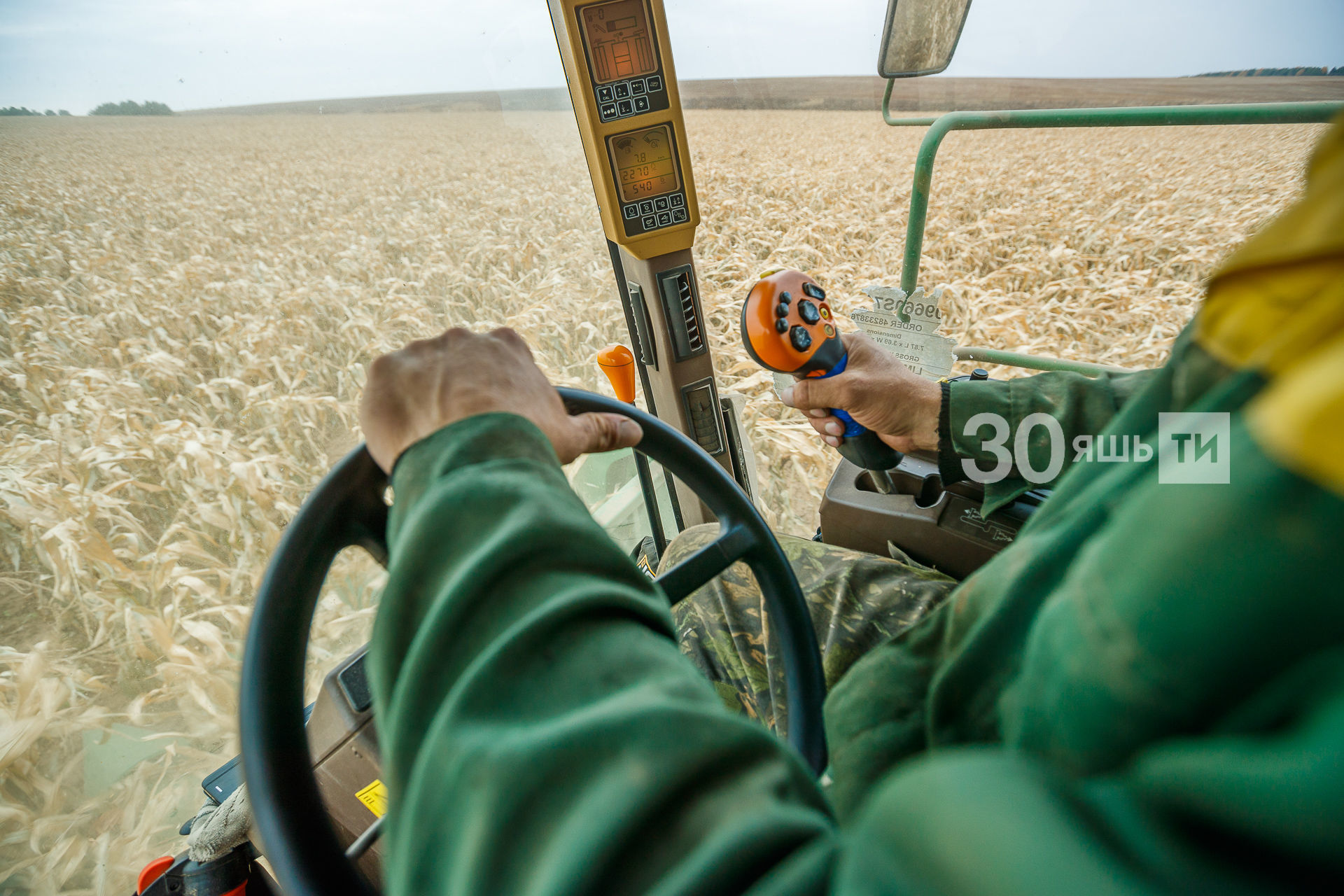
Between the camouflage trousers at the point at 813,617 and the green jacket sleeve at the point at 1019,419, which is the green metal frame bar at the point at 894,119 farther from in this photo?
the camouflage trousers at the point at 813,617

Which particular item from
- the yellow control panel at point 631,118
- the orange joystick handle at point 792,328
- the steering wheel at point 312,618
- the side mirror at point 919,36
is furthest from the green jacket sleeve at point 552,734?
the side mirror at point 919,36

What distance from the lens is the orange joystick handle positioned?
1.08 metres

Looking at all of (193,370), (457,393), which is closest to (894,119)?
(457,393)

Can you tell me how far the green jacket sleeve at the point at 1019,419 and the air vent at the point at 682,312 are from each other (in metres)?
0.64

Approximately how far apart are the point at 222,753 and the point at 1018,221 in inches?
190

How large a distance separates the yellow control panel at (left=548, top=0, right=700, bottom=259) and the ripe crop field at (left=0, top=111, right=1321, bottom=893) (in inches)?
7.5

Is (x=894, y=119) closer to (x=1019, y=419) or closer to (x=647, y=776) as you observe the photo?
(x=1019, y=419)

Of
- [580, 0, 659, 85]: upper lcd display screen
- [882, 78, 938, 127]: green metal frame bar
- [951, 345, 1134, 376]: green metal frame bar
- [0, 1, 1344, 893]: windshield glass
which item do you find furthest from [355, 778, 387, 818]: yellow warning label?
[882, 78, 938, 127]: green metal frame bar

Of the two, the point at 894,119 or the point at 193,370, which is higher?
the point at 894,119

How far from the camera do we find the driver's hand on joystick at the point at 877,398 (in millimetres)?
1183

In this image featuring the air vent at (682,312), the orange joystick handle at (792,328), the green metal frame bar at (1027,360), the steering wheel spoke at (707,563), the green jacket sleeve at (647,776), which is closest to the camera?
the green jacket sleeve at (647,776)

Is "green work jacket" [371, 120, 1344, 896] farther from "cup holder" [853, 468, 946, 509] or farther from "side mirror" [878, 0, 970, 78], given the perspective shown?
"side mirror" [878, 0, 970, 78]

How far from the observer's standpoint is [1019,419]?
108cm

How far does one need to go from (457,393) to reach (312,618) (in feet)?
0.98
